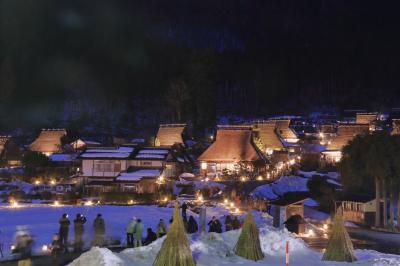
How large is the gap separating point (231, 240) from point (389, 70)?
11365 centimetres

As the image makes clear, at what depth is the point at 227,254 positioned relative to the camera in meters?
14.2

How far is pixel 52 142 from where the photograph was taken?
189 feet

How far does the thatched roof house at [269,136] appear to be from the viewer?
198 ft

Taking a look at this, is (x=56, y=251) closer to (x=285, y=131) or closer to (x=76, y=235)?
(x=76, y=235)

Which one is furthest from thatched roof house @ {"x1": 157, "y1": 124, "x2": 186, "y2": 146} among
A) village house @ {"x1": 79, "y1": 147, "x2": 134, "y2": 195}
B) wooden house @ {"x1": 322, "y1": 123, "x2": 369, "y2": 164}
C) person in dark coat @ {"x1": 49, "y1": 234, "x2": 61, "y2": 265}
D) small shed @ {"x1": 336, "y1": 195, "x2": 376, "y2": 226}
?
person in dark coat @ {"x1": 49, "y1": 234, "x2": 61, "y2": 265}

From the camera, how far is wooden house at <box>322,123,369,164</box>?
2171 inches

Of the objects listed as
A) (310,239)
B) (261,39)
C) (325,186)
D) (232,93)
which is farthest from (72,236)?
(261,39)

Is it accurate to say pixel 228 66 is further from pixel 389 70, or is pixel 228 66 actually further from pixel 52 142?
pixel 52 142

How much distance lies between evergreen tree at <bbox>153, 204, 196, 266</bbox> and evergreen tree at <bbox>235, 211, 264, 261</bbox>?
3.59 meters

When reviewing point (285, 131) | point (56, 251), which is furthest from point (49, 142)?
point (56, 251)

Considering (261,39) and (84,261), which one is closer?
(84,261)

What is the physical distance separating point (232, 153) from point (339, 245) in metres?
35.4

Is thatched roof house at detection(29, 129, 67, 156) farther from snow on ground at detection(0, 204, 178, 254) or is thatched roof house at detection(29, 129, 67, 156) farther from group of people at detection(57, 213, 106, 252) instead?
group of people at detection(57, 213, 106, 252)

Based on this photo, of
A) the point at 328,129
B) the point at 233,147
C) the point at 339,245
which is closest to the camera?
the point at 339,245
